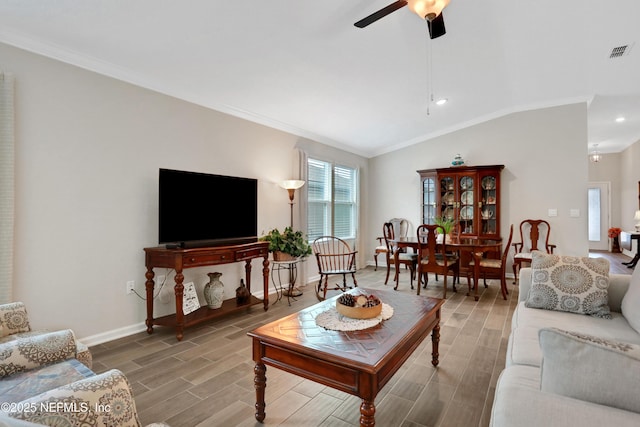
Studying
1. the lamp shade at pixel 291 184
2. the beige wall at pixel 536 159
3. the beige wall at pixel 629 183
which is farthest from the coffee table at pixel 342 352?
the beige wall at pixel 629 183

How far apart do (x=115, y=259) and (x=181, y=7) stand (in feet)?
7.01

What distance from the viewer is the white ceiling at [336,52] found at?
2.39m

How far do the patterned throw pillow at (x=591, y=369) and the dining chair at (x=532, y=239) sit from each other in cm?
483

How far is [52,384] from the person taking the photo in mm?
1414

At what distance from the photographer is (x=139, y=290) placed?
311cm

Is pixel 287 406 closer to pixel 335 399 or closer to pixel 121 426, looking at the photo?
pixel 335 399

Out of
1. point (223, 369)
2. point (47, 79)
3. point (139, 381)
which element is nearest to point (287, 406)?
point (223, 369)

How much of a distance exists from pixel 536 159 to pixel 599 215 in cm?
531

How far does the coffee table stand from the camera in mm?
1452

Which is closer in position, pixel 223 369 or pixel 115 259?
pixel 223 369

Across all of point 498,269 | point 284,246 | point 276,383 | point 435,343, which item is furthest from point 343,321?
point 498,269

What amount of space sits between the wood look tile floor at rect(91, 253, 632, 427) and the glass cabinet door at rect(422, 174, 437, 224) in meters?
2.94

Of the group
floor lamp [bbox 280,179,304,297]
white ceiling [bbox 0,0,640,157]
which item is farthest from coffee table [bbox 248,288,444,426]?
floor lamp [bbox 280,179,304,297]

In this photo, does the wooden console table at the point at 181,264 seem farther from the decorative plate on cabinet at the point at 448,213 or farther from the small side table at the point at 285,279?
the decorative plate on cabinet at the point at 448,213
